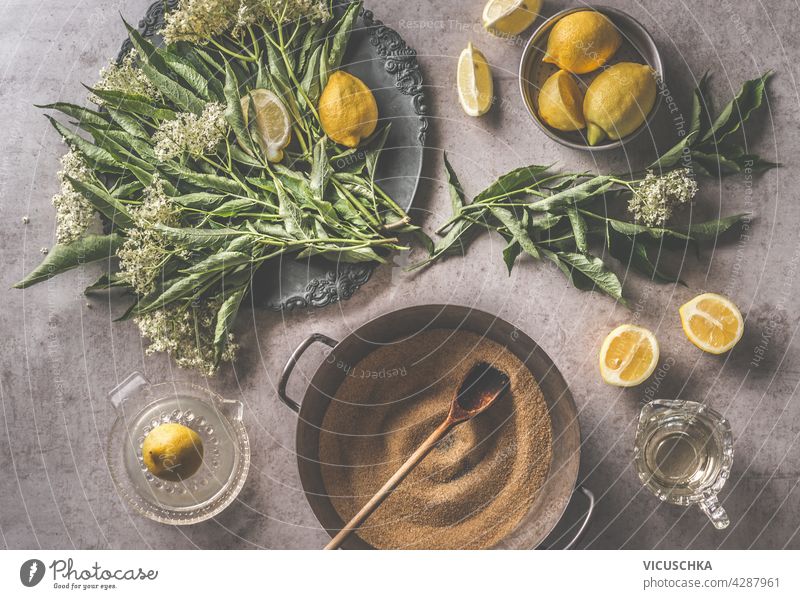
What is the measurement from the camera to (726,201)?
3.28 ft

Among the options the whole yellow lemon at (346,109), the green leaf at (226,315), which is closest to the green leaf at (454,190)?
the whole yellow lemon at (346,109)

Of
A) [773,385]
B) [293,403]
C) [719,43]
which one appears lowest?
[293,403]

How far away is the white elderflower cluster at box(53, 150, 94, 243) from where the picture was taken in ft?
3.16

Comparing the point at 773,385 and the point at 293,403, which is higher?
the point at 773,385

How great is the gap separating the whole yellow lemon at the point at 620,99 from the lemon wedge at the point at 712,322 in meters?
0.29

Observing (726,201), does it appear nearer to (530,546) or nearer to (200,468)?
(530,546)

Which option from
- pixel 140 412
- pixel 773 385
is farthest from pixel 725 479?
pixel 140 412

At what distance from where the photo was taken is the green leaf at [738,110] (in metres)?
0.96

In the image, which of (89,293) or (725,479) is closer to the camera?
(725,479)

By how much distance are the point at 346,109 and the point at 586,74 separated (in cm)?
39

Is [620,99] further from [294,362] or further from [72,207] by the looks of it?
[72,207]

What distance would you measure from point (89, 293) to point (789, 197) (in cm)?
114

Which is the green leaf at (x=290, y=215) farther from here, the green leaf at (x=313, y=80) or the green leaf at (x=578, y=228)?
the green leaf at (x=578, y=228)

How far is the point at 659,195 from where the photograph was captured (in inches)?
36.6
